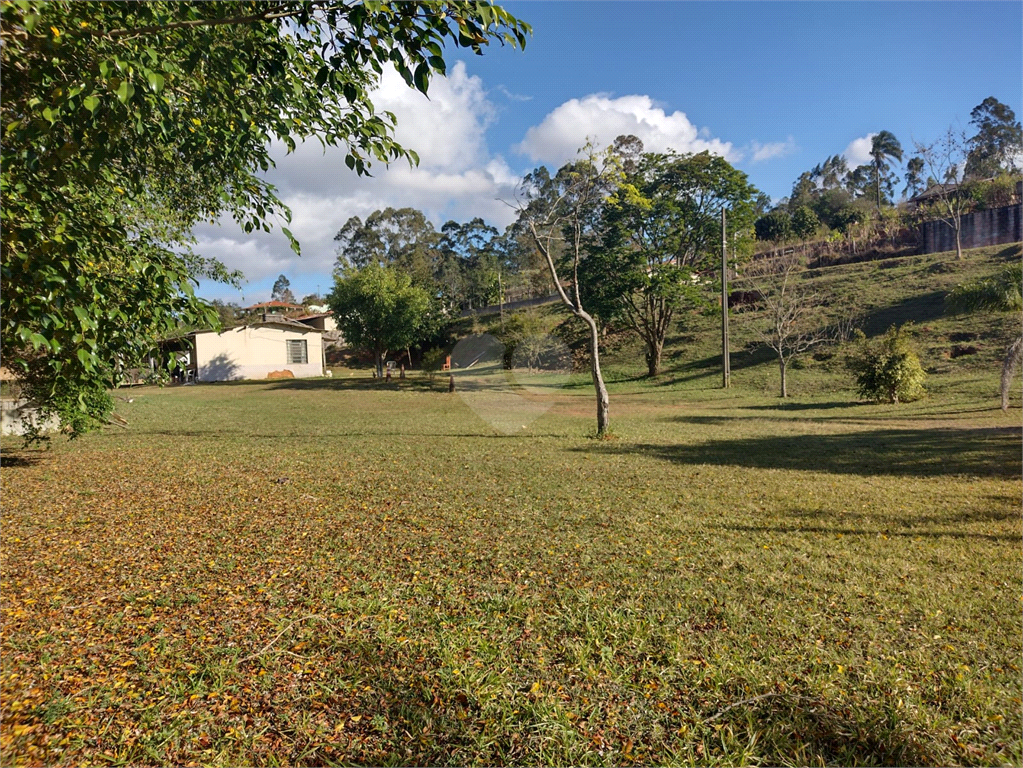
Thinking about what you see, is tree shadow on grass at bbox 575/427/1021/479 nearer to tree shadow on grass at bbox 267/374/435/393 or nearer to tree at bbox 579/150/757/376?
tree at bbox 579/150/757/376

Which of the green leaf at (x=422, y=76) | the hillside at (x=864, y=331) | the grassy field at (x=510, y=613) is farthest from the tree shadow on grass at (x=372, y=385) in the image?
the green leaf at (x=422, y=76)

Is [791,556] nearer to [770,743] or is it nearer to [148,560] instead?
[770,743]

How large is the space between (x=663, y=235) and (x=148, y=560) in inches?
1095

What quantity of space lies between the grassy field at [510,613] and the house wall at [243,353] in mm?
29560

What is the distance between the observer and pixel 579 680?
2896 millimetres

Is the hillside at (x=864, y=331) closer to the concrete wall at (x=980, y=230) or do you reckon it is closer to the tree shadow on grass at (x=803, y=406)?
the tree shadow on grass at (x=803, y=406)

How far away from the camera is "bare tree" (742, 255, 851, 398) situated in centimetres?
2367

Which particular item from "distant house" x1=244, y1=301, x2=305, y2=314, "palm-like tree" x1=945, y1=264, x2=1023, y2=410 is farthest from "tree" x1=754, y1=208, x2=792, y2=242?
"distant house" x1=244, y1=301, x2=305, y2=314

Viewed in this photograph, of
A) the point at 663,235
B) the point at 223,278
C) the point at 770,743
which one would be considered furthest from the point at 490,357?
the point at 770,743

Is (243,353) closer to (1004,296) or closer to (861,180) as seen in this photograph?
(1004,296)

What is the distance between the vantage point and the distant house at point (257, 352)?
1417 inches

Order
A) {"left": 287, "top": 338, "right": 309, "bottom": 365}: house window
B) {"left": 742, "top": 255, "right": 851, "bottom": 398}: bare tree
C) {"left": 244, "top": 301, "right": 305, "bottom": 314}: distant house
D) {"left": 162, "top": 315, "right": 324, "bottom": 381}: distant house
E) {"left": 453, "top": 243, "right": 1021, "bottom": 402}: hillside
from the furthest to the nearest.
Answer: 1. {"left": 244, "top": 301, "right": 305, "bottom": 314}: distant house
2. {"left": 287, "top": 338, "right": 309, "bottom": 365}: house window
3. {"left": 162, "top": 315, "right": 324, "bottom": 381}: distant house
4. {"left": 742, "top": 255, "right": 851, "bottom": 398}: bare tree
5. {"left": 453, "top": 243, "right": 1021, "bottom": 402}: hillside

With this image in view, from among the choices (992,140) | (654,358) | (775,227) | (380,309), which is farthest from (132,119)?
(992,140)

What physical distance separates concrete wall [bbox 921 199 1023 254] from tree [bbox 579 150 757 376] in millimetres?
20816
